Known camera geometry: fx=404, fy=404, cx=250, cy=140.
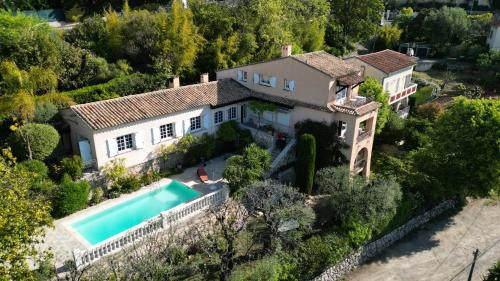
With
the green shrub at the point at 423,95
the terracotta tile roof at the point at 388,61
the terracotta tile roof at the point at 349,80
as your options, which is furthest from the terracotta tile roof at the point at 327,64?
the green shrub at the point at 423,95

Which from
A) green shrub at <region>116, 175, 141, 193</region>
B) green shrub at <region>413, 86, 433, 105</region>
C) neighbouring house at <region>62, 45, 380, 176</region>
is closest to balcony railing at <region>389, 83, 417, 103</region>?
green shrub at <region>413, 86, 433, 105</region>

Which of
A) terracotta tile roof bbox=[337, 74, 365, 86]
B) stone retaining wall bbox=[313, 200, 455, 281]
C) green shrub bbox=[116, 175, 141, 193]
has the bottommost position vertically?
stone retaining wall bbox=[313, 200, 455, 281]

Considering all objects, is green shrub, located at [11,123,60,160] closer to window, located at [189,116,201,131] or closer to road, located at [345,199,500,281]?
window, located at [189,116,201,131]

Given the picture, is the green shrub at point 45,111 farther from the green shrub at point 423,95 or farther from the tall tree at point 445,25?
the tall tree at point 445,25

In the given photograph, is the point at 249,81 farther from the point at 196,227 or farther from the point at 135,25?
the point at 196,227

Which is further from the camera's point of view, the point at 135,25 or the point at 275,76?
the point at 135,25

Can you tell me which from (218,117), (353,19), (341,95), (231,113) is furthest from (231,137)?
(353,19)

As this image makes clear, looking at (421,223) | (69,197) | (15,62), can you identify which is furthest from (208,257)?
(15,62)
